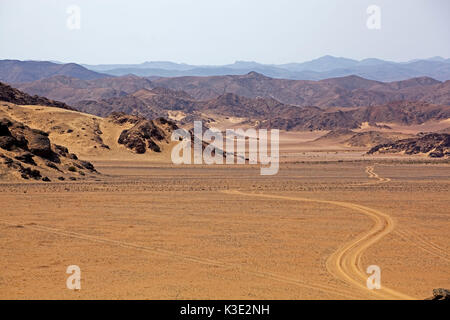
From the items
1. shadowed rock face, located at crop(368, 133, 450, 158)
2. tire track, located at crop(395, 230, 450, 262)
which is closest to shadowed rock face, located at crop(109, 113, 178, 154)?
shadowed rock face, located at crop(368, 133, 450, 158)

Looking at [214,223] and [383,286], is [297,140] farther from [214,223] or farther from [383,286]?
[383,286]

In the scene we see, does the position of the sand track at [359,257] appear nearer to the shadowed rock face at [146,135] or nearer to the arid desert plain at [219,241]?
the arid desert plain at [219,241]

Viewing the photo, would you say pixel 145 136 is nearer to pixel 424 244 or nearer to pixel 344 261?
pixel 424 244

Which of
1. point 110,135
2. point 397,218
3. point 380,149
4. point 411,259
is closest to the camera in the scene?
point 411,259

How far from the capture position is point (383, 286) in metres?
12.2

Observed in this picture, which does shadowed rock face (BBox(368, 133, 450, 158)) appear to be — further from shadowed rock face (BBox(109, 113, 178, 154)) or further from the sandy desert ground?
the sandy desert ground

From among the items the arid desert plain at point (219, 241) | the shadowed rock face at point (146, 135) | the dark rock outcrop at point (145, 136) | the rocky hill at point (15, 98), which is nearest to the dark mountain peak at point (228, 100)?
the rocky hill at point (15, 98)

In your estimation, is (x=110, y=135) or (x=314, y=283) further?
(x=110, y=135)

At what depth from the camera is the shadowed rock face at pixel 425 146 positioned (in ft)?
231

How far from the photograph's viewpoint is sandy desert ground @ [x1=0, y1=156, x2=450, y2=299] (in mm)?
11992

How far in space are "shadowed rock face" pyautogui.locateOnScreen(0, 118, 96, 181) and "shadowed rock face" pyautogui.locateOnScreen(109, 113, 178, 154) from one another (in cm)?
1632

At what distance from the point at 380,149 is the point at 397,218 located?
5800 centimetres

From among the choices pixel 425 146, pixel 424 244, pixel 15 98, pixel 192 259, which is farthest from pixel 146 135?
pixel 192 259
